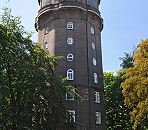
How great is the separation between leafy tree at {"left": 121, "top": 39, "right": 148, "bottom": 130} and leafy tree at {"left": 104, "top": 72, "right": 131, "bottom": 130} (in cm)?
1301

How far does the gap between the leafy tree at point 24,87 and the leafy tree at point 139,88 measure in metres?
6.18

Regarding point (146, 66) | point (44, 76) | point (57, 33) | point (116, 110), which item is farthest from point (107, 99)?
point (44, 76)

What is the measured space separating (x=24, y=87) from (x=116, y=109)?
2258 centimetres

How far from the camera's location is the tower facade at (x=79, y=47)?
124ft

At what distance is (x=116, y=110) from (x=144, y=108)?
59.0 ft

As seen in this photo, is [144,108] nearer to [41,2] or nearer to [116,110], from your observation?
[116,110]

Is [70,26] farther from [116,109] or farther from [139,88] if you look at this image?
[139,88]

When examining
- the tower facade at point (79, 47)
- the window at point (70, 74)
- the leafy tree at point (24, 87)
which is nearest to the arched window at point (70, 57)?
the tower facade at point (79, 47)

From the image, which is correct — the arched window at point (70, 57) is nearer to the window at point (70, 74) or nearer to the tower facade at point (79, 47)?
the tower facade at point (79, 47)

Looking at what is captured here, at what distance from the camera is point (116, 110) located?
151ft

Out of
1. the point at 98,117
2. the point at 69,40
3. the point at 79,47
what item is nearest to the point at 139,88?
the point at 98,117

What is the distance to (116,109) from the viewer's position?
45906mm

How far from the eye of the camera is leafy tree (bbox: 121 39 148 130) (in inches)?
1121

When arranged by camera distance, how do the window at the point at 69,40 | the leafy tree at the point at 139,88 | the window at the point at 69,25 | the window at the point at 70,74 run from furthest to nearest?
1. the window at the point at 69,25
2. the window at the point at 69,40
3. the window at the point at 70,74
4. the leafy tree at the point at 139,88
